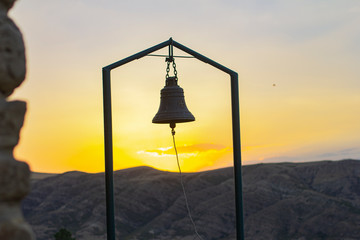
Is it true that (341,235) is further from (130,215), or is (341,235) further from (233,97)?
(233,97)

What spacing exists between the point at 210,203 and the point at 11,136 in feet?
203

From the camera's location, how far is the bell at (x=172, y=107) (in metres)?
7.09

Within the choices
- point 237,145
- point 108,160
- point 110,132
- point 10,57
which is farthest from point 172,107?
→ point 10,57

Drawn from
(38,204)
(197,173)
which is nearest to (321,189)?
(197,173)

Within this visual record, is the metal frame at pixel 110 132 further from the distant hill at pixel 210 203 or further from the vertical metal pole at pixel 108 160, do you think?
the distant hill at pixel 210 203

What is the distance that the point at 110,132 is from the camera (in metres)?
6.29

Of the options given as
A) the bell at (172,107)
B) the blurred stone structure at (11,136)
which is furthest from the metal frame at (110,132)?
the blurred stone structure at (11,136)

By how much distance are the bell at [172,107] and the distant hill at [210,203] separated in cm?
4973

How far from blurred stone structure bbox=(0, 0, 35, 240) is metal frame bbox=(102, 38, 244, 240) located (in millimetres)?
4155

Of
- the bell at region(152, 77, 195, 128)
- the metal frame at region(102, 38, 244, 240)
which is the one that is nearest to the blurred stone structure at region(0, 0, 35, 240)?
the metal frame at region(102, 38, 244, 240)

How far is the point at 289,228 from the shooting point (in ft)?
184

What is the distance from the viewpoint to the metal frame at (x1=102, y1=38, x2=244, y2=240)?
6.28 meters

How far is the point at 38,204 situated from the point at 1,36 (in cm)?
6786

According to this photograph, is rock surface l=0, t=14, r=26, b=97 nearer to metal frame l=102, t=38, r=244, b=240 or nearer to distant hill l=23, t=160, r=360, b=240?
metal frame l=102, t=38, r=244, b=240
